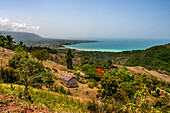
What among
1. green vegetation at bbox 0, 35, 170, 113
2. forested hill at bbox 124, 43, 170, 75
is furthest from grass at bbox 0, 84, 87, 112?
forested hill at bbox 124, 43, 170, 75

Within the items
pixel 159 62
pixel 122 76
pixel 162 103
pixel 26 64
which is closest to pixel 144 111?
pixel 26 64

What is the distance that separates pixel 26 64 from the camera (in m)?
9.38

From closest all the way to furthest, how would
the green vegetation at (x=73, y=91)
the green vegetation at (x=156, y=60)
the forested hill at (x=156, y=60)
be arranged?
the green vegetation at (x=73, y=91) < the forested hill at (x=156, y=60) < the green vegetation at (x=156, y=60)

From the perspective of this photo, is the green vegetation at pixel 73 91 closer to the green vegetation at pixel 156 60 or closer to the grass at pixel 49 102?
the grass at pixel 49 102

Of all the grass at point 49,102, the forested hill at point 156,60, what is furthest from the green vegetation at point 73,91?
the forested hill at point 156,60

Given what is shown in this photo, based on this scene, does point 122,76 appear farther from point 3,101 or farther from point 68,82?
point 3,101

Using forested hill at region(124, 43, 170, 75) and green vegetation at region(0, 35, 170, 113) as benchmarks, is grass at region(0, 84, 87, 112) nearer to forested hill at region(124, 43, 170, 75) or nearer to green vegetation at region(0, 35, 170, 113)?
green vegetation at region(0, 35, 170, 113)

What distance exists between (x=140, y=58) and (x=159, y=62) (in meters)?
16.2

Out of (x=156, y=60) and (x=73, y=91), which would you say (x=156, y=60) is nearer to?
(x=156, y=60)

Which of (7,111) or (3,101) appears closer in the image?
(7,111)

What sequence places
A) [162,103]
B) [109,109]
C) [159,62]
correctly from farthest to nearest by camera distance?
1. [159,62]
2. [162,103]
3. [109,109]

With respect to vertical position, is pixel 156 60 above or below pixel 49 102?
below

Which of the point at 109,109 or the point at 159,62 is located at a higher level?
the point at 109,109

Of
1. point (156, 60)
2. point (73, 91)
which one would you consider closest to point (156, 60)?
point (156, 60)
